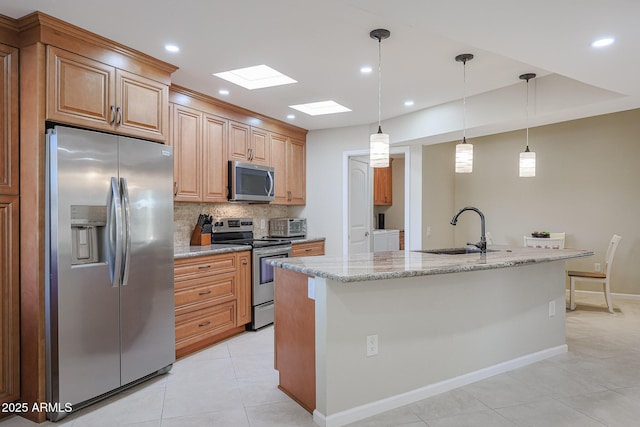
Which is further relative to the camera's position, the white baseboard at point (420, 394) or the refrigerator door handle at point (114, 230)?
the refrigerator door handle at point (114, 230)

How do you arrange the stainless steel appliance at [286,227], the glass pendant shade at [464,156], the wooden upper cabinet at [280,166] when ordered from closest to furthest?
the glass pendant shade at [464,156] < the wooden upper cabinet at [280,166] < the stainless steel appliance at [286,227]

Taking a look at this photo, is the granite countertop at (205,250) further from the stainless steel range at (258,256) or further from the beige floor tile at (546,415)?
the beige floor tile at (546,415)

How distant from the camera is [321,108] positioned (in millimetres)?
4613

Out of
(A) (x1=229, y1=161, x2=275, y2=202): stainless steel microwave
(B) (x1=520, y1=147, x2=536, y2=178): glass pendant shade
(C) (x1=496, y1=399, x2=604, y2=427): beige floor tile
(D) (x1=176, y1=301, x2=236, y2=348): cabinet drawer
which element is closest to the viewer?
(C) (x1=496, y1=399, x2=604, y2=427): beige floor tile

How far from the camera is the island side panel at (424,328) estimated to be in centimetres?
227

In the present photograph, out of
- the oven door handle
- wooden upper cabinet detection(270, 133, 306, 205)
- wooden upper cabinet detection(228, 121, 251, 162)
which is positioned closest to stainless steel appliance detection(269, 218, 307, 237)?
wooden upper cabinet detection(270, 133, 306, 205)

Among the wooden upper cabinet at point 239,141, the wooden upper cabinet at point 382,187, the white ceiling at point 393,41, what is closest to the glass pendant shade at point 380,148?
the white ceiling at point 393,41

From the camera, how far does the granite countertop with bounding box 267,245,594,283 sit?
2.13m

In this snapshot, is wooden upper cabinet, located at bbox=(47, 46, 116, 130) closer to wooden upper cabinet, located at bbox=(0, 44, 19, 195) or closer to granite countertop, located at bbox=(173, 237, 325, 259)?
wooden upper cabinet, located at bbox=(0, 44, 19, 195)

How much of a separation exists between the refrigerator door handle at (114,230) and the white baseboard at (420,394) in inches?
60.9

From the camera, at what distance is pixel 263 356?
339 cm

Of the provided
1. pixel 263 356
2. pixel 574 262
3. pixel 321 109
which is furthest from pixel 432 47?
pixel 574 262

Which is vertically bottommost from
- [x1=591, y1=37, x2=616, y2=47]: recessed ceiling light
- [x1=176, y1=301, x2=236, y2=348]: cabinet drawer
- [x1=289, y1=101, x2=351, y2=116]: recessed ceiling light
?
[x1=176, y1=301, x2=236, y2=348]: cabinet drawer

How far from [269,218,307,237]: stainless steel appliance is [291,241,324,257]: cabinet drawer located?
10.8 inches
